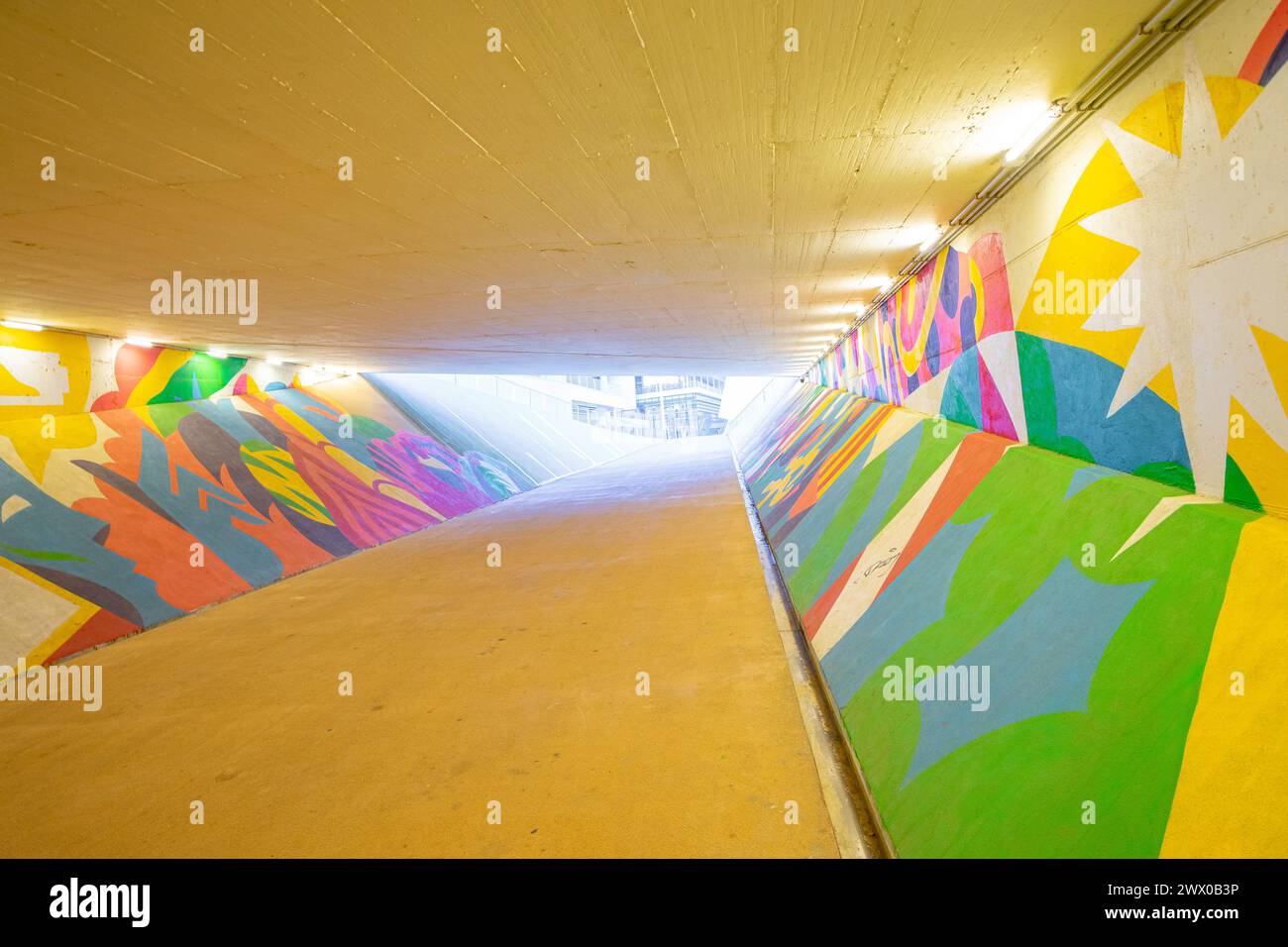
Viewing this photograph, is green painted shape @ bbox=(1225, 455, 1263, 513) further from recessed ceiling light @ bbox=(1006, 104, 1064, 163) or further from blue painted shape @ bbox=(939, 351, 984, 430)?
blue painted shape @ bbox=(939, 351, 984, 430)

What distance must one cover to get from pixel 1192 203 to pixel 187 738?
6.27 metres

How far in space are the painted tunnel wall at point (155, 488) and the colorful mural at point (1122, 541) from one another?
7562 mm

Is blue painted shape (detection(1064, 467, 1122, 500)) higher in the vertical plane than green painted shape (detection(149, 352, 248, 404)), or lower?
lower

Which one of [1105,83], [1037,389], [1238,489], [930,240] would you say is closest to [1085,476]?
[1238,489]

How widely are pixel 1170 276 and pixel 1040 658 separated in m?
1.80

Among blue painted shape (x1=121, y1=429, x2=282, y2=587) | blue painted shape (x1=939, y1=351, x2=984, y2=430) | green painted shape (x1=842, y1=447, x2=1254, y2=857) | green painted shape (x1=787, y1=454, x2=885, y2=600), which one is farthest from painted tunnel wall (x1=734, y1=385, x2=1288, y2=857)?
blue painted shape (x1=121, y1=429, x2=282, y2=587)

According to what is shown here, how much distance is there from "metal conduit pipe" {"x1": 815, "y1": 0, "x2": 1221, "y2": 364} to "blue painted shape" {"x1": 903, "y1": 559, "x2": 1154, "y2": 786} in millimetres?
2296

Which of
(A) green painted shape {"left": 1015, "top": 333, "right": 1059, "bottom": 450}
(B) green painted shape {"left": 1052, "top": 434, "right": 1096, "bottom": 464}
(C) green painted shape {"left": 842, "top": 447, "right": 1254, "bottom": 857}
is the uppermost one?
(A) green painted shape {"left": 1015, "top": 333, "right": 1059, "bottom": 450}

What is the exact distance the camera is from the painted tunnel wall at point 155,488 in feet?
20.6

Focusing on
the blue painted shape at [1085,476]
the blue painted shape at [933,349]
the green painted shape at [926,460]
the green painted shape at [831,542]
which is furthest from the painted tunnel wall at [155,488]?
the blue painted shape at [933,349]

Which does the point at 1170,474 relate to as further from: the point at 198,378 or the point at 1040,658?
the point at 198,378

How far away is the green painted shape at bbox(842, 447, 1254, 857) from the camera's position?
190 cm

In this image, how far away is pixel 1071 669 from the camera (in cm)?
237

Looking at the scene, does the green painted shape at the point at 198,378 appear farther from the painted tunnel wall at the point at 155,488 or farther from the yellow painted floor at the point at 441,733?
the yellow painted floor at the point at 441,733
